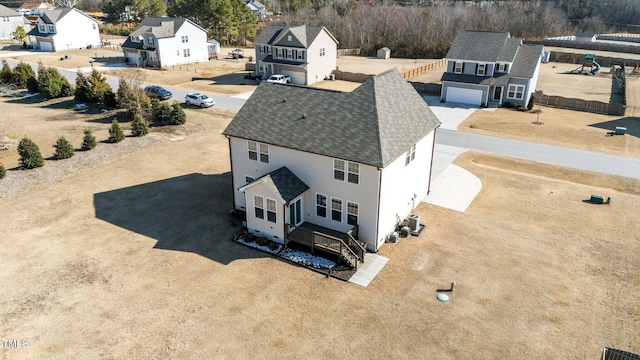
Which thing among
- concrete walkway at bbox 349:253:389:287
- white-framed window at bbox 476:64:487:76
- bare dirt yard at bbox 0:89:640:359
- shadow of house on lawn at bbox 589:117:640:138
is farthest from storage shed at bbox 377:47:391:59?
concrete walkway at bbox 349:253:389:287

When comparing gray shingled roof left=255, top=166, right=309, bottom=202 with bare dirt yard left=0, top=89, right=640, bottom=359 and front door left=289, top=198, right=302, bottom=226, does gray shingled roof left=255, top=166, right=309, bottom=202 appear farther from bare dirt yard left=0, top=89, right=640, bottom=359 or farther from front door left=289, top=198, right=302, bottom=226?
bare dirt yard left=0, top=89, right=640, bottom=359

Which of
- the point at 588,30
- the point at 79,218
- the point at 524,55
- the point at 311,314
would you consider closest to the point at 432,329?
the point at 311,314

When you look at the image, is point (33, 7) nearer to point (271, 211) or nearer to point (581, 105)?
point (271, 211)

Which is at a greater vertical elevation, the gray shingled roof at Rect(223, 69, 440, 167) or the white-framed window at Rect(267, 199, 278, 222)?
the gray shingled roof at Rect(223, 69, 440, 167)

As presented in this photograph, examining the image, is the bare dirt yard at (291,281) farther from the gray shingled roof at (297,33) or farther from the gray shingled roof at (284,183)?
the gray shingled roof at (297,33)

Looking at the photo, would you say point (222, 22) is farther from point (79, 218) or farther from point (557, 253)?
point (557, 253)

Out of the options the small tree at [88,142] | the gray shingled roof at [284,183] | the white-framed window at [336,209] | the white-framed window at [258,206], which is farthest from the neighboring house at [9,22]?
the white-framed window at [336,209]

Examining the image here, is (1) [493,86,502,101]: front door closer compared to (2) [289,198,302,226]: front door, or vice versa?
(2) [289,198,302,226]: front door

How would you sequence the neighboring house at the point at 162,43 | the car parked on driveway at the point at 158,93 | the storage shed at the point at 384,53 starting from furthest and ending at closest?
the storage shed at the point at 384,53 → the neighboring house at the point at 162,43 → the car parked on driveway at the point at 158,93
